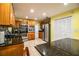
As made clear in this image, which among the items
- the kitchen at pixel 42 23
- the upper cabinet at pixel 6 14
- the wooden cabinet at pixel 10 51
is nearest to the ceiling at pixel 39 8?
the kitchen at pixel 42 23

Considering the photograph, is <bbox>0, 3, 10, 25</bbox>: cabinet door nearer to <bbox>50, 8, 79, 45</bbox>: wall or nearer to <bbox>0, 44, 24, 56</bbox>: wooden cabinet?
<bbox>0, 44, 24, 56</bbox>: wooden cabinet

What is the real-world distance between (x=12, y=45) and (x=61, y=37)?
0.84 meters

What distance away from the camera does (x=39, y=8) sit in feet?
4.75

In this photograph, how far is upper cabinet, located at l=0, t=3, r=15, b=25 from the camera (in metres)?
1.57

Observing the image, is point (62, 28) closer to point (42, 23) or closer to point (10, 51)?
point (42, 23)

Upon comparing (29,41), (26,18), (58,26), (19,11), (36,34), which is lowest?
(29,41)

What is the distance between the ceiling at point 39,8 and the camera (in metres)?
1.43

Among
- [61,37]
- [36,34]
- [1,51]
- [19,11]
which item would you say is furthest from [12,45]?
[61,37]

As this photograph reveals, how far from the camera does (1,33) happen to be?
1.60 metres

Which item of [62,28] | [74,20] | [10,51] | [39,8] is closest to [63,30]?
[62,28]

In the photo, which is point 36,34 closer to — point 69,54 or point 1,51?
point 1,51

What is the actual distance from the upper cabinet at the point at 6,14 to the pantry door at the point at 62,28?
673 mm

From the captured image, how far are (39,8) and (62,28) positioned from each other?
454mm

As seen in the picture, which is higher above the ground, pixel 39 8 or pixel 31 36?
pixel 39 8
